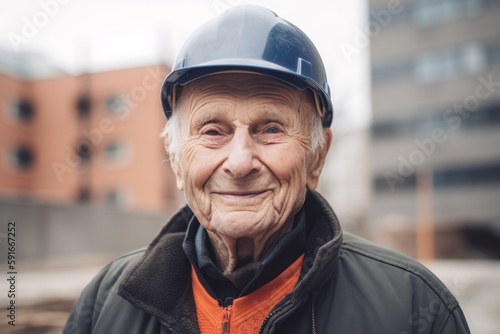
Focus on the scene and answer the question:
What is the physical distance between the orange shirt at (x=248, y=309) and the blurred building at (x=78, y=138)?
95.9 ft

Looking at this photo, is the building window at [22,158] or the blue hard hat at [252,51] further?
the building window at [22,158]

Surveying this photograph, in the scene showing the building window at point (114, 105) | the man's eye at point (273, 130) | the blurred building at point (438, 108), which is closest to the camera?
the man's eye at point (273, 130)

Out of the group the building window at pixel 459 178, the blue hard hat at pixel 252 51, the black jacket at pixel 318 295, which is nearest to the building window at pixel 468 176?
the building window at pixel 459 178

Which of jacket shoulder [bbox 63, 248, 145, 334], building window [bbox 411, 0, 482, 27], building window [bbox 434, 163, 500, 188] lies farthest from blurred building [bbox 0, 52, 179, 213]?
jacket shoulder [bbox 63, 248, 145, 334]

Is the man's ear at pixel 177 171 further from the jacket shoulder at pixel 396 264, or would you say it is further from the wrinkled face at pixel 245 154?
the jacket shoulder at pixel 396 264

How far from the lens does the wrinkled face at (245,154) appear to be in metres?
1.74

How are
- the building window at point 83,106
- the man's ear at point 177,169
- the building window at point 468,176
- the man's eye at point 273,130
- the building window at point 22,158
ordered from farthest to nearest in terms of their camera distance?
1. the building window at point 468,176
2. the building window at point 83,106
3. the building window at point 22,158
4. the man's ear at point 177,169
5. the man's eye at point 273,130

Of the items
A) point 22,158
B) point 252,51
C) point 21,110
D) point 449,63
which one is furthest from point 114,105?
A: point 252,51

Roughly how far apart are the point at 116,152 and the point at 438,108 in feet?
75.2

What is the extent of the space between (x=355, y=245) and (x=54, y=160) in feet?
114

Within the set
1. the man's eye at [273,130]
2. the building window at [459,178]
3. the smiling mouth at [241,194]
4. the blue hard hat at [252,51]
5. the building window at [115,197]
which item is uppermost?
the blue hard hat at [252,51]

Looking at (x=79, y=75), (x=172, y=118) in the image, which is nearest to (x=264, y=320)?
(x=172, y=118)

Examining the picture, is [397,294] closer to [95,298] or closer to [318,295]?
[318,295]

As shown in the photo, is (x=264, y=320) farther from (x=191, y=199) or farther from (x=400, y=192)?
(x=400, y=192)
